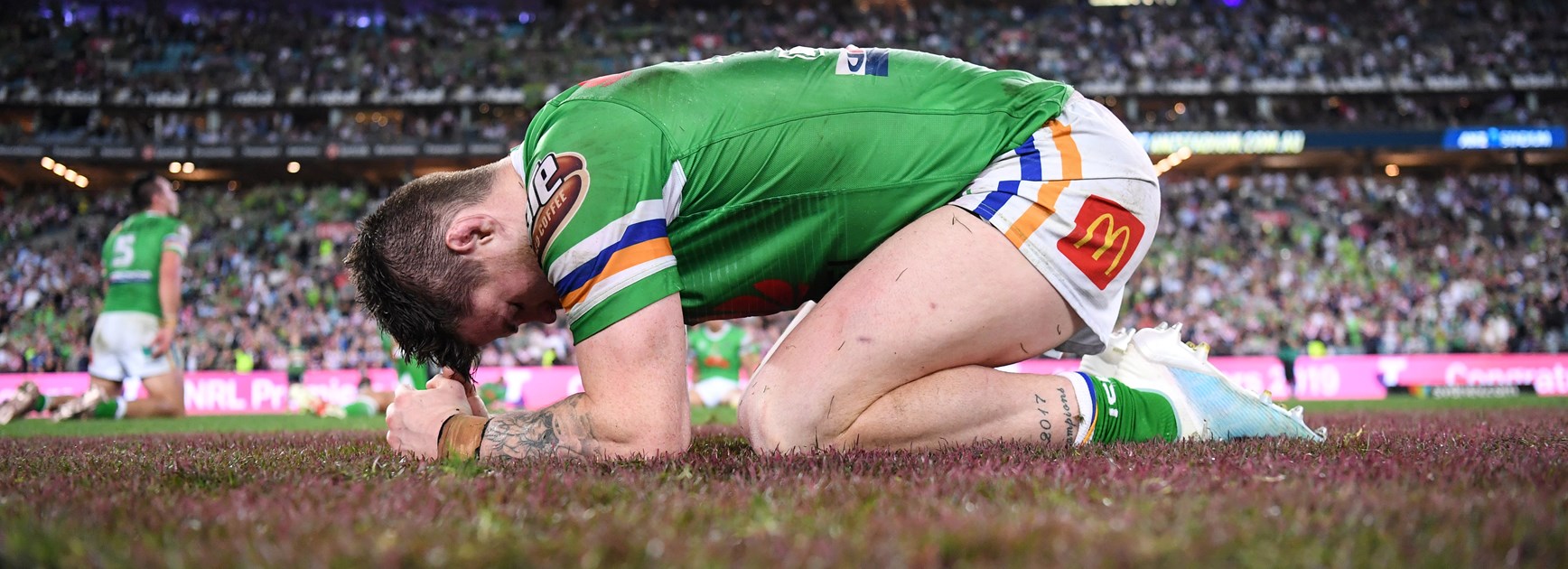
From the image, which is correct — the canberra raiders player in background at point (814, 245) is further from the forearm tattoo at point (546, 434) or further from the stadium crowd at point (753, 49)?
the stadium crowd at point (753, 49)

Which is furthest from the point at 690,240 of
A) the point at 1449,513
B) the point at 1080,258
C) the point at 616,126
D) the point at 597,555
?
the point at 1449,513

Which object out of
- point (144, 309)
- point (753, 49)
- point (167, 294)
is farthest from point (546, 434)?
point (753, 49)

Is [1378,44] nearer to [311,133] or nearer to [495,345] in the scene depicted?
[495,345]

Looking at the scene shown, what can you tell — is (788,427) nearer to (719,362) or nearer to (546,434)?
(546,434)

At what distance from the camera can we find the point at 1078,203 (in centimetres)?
256

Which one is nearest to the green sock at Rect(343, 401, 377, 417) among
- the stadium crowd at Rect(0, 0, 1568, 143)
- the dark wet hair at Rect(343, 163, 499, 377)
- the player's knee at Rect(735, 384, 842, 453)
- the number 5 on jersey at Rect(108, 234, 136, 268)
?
the number 5 on jersey at Rect(108, 234, 136, 268)

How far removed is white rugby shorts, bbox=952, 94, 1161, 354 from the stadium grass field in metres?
0.48

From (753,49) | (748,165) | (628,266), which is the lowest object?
(628,266)

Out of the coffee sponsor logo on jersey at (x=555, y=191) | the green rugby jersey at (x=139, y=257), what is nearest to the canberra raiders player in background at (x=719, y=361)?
the green rugby jersey at (x=139, y=257)

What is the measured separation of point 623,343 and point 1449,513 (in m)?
1.47

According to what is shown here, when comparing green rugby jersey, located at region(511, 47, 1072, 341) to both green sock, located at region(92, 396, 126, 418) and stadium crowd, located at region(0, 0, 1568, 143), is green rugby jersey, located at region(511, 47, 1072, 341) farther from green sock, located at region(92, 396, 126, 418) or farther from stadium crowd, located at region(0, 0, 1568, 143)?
stadium crowd, located at region(0, 0, 1568, 143)

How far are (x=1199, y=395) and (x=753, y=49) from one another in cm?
2655

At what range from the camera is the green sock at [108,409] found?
24.5 ft

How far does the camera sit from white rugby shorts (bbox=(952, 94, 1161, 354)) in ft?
8.29
